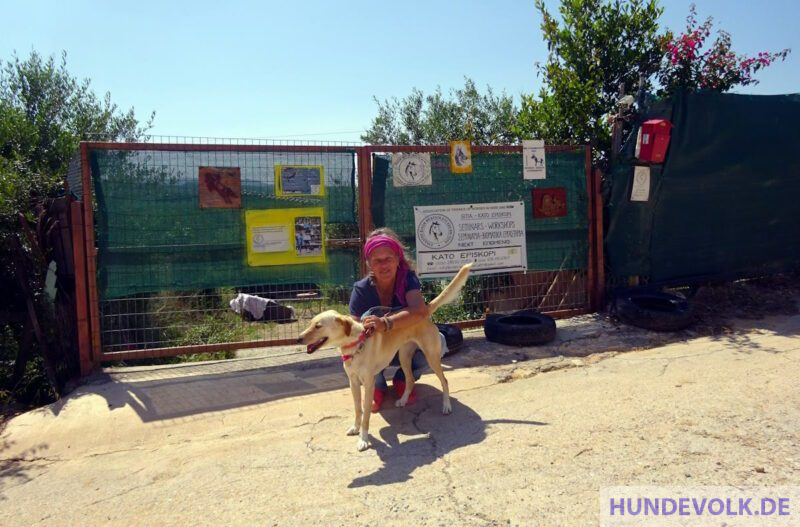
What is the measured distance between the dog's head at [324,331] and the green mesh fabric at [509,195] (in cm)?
263

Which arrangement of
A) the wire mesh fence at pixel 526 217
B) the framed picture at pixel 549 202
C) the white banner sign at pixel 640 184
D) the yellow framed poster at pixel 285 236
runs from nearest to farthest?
the yellow framed poster at pixel 285 236 < the wire mesh fence at pixel 526 217 < the framed picture at pixel 549 202 < the white banner sign at pixel 640 184

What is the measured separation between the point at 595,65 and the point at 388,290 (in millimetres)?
5535

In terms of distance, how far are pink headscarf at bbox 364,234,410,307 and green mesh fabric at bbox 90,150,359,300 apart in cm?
172

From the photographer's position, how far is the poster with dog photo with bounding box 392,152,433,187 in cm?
630

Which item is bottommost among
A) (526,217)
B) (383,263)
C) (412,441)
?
(412,441)

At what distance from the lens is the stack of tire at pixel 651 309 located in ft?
21.4

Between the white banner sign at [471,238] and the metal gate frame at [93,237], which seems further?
the white banner sign at [471,238]

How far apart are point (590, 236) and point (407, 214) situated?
8.12ft

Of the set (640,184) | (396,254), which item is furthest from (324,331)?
(640,184)

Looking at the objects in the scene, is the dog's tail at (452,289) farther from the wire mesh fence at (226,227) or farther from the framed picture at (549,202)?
the framed picture at (549,202)

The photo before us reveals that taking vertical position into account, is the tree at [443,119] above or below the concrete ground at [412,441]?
above

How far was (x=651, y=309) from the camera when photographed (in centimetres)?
682

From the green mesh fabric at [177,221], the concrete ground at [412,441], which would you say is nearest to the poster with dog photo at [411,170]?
the green mesh fabric at [177,221]

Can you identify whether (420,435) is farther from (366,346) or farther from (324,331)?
(324,331)
